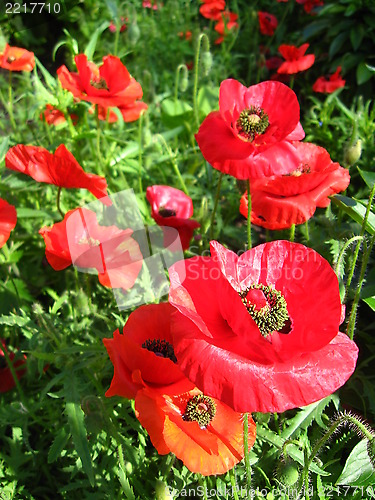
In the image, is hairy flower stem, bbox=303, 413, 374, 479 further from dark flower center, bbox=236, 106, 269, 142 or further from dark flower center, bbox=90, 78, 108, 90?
dark flower center, bbox=90, 78, 108, 90

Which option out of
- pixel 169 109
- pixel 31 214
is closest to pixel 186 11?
pixel 169 109

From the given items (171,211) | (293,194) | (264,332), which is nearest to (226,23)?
(171,211)

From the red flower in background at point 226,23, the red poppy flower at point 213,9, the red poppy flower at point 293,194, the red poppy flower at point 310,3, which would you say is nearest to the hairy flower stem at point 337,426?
the red poppy flower at point 293,194

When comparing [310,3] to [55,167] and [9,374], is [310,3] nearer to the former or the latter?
[55,167]

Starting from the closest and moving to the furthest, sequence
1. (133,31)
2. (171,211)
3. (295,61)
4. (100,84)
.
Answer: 1. (171,211)
2. (100,84)
3. (133,31)
4. (295,61)

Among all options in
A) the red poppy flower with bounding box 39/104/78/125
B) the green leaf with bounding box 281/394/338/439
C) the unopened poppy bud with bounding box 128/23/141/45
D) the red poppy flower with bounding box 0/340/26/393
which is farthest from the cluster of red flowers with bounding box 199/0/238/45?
the green leaf with bounding box 281/394/338/439

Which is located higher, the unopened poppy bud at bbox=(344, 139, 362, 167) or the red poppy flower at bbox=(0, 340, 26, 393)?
the unopened poppy bud at bbox=(344, 139, 362, 167)
